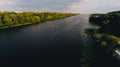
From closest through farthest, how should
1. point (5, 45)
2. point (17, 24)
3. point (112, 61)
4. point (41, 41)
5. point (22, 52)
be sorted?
1. point (112, 61)
2. point (22, 52)
3. point (5, 45)
4. point (41, 41)
5. point (17, 24)

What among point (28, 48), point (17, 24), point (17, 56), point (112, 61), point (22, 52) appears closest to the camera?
point (112, 61)

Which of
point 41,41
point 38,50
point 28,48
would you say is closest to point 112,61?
point 38,50

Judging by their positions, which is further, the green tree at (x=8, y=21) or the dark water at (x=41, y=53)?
the green tree at (x=8, y=21)

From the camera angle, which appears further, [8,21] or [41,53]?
[8,21]

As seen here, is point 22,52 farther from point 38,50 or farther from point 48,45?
point 48,45

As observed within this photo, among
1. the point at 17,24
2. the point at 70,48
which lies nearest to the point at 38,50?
the point at 70,48

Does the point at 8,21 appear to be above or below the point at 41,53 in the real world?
above

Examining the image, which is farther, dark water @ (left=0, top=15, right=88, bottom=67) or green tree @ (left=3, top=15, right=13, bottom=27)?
green tree @ (left=3, top=15, right=13, bottom=27)

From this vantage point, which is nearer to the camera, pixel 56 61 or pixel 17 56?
pixel 56 61

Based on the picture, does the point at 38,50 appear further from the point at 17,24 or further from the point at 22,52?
the point at 17,24
